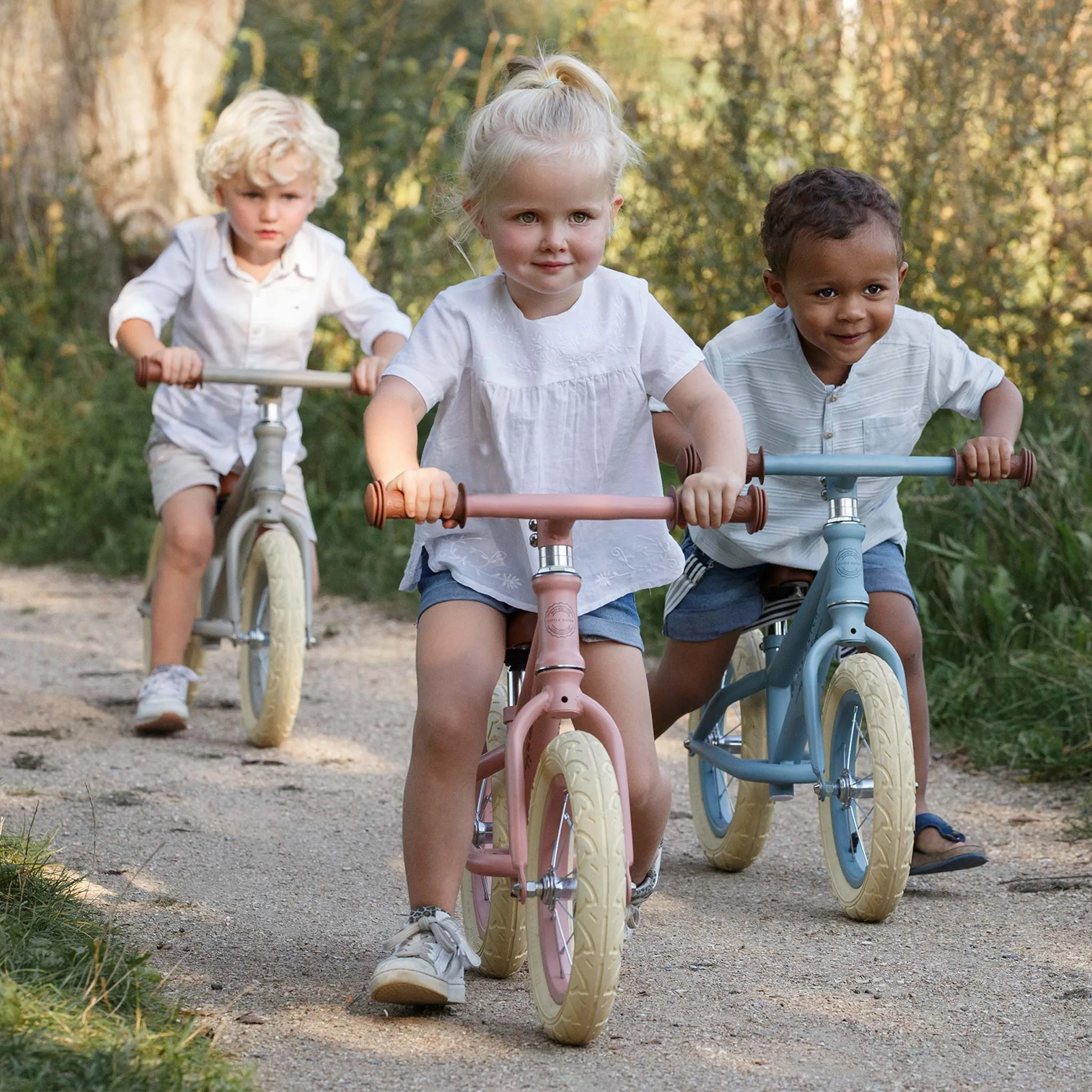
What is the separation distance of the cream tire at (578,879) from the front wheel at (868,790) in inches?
29.6

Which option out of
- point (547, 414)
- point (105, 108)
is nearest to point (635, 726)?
point (547, 414)

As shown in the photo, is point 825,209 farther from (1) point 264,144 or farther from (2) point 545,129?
(1) point 264,144

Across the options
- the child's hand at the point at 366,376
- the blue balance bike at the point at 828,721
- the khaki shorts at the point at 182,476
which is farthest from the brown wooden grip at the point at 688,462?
the khaki shorts at the point at 182,476

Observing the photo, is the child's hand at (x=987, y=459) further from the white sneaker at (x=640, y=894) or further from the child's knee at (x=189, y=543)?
the child's knee at (x=189, y=543)

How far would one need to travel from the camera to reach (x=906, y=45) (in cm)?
602

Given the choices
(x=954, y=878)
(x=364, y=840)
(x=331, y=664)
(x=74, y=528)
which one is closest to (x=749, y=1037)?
(x=954, y=878)

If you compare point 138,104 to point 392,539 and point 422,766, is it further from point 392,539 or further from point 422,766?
point 422,766

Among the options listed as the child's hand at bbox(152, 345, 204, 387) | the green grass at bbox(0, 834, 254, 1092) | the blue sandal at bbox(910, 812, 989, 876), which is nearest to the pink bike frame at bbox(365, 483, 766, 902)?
the green grass at bbox(0, 834, 254, 1092)

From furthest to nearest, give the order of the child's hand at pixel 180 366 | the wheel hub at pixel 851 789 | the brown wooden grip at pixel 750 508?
the child's hand at pixel 180 366
the wheel hub at pixel 851 789
the brown wooden grip at pixel 750 508

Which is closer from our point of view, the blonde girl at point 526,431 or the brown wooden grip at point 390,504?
the brown wooden grip at point 390,504

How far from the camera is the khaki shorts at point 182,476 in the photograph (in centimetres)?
482

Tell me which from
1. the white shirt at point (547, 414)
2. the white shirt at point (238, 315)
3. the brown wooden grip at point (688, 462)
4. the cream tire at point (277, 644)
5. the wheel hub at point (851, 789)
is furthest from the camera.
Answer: the white shirt at point (238, 315)

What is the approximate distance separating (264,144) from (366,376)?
2.59 feet

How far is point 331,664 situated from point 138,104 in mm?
4574
